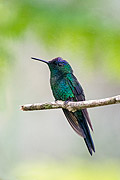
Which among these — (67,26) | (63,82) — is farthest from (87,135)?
(67,26)

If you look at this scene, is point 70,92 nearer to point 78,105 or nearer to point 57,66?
point 57,66

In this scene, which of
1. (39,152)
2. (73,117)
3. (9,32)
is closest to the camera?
(9,32)

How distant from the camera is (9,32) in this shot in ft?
6.37

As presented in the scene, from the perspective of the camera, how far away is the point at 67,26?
2008 mm

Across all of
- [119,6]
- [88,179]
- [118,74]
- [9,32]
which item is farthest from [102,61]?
[88,179]

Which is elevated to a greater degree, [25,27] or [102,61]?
[25,27]

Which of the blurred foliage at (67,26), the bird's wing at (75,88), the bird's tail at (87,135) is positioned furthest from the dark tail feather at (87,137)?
the blurred foliage at (67,26)

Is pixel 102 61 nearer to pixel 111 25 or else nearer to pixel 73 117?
pixel 111 25

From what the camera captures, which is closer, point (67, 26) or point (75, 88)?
point (67, 26)

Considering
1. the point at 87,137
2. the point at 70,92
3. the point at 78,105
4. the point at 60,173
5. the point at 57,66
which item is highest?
the point at 57,66

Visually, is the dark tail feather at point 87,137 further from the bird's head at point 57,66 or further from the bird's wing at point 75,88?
the bird's head at point 57,66

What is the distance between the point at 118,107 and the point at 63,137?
136 centimetres

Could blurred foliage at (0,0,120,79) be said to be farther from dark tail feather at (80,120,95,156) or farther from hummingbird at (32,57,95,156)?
hummingbird at (32,57,95,156)

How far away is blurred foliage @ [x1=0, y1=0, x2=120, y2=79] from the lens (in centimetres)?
194
